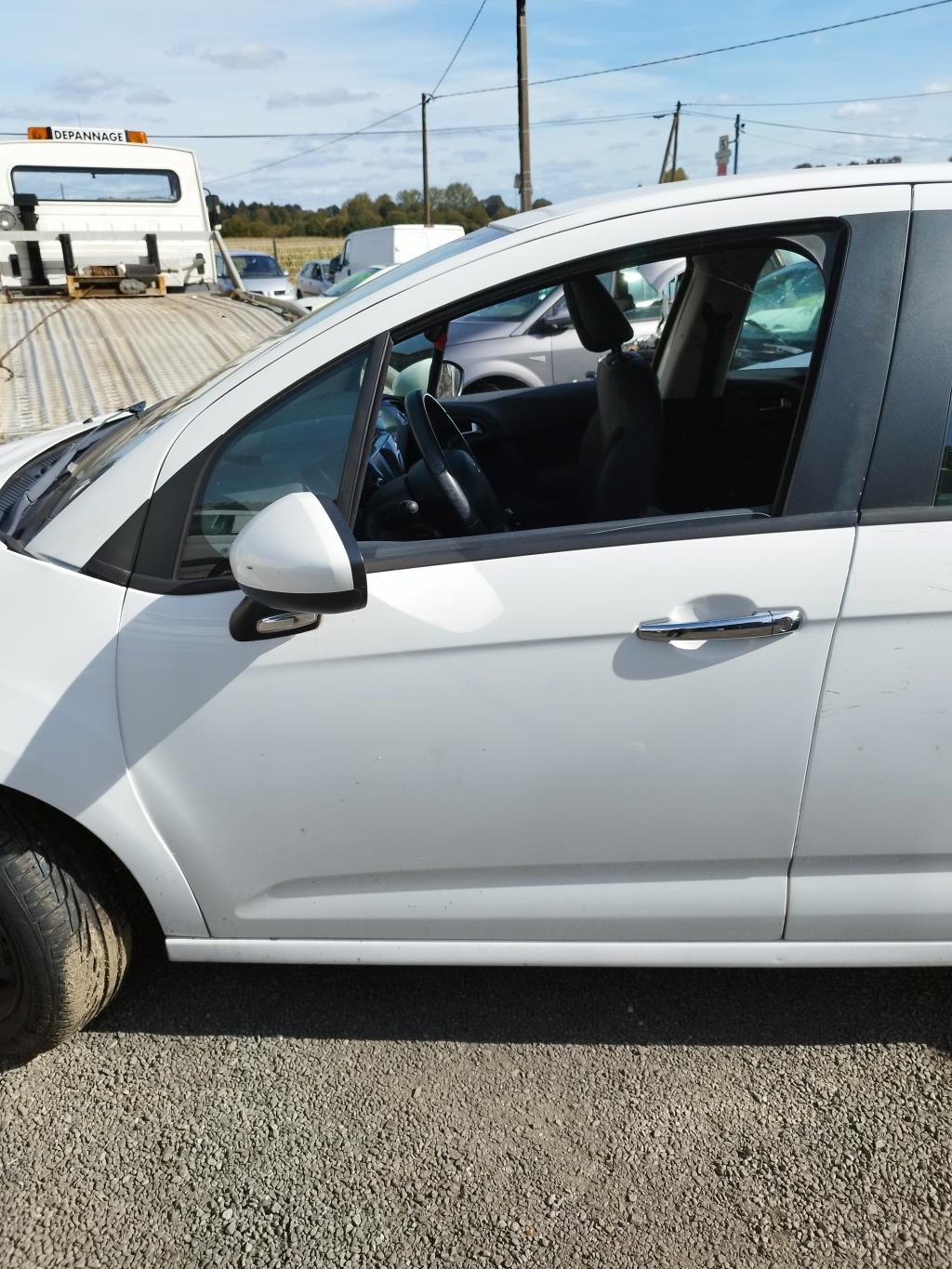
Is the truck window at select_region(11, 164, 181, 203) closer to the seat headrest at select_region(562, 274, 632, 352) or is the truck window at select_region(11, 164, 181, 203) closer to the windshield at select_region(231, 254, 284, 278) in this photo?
the seat headrest at select_region(562, 274, 632, 352)

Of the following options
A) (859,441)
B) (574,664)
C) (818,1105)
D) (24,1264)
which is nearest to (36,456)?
(574,664)

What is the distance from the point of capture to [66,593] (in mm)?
1951

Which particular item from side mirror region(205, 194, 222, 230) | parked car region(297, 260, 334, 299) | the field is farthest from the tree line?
side mirror region(205, 194, 222, 230)

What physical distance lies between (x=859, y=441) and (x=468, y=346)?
6.59m

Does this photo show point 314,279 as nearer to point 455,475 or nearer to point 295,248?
point 455,475

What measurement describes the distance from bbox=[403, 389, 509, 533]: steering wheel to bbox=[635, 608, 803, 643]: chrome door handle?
56 centimetres

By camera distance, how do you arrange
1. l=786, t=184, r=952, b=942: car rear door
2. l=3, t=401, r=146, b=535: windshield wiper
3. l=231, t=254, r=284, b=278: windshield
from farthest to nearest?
l=231, t=254, r=284, b=278: windshield, l=3, t=401, r=146, b=535: windshield wiper, l=786, t=184, r=952, b=942: car rear door

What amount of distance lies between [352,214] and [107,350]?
62.6m

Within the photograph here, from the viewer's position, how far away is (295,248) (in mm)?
49094

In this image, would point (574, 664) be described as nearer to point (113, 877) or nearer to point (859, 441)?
point (859, 441)

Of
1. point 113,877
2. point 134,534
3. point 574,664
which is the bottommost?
point 113,877

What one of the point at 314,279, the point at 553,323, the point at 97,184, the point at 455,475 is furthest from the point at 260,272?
the point at 455,475

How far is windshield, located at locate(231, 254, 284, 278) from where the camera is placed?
21.4 metres

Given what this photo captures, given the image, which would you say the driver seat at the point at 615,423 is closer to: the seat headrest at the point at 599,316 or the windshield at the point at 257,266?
the seat headrest at the point at 599,316
